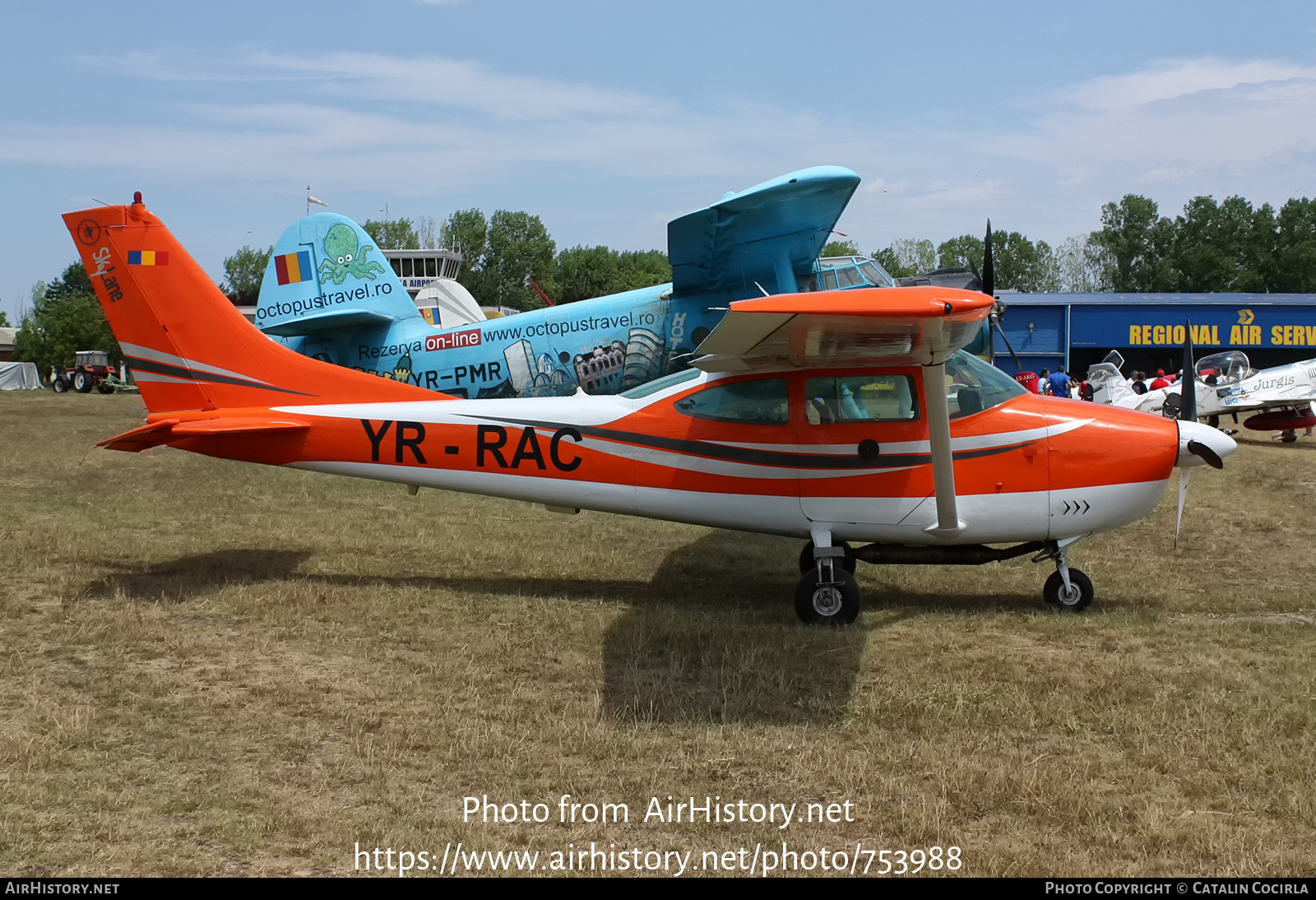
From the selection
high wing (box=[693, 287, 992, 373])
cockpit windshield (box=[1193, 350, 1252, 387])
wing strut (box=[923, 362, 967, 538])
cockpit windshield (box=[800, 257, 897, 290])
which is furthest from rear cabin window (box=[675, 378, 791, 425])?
cockpit windshield (box=[1193, 350, 1252, 387])

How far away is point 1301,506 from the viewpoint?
12547 millimetres

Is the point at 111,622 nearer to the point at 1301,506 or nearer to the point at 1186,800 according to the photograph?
the point at 1186,800

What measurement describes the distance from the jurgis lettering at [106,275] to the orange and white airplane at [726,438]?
0.04ft

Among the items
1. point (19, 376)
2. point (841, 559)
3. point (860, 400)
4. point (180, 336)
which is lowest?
point (841, 559)

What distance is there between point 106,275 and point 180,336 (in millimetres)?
720

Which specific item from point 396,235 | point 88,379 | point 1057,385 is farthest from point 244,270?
point 1057,385

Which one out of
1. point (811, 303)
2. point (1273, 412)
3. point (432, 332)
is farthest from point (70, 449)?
point (1273, 412)

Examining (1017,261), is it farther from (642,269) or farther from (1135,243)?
(642,269)

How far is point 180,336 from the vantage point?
8.02 m

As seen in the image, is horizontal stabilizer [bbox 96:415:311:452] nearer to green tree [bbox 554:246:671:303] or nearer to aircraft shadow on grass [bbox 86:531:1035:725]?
aircraft shadow on grass [bbox 86:531:1035:725]

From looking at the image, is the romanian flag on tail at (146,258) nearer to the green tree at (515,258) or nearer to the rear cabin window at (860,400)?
the rear cabin window at (860,400)

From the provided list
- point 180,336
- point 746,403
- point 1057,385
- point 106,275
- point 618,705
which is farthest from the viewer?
point 1057,385

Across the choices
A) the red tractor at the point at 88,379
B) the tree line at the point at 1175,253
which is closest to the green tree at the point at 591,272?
the tree line at the point at 1175,253

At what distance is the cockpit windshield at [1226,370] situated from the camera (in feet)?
75.2
